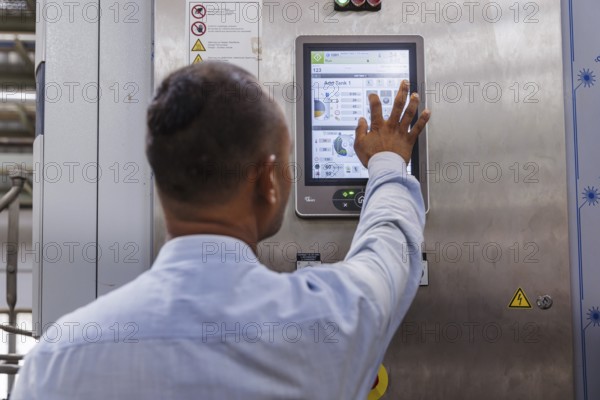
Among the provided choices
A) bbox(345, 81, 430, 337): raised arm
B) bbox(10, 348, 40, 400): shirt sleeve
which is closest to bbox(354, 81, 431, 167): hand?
bbox(345, 81, 430, 337): raised arm

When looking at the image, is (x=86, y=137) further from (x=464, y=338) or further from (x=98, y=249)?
(x=464, y=338)

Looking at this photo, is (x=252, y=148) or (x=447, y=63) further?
(x=447, y=63)

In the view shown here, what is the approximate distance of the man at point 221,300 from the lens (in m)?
0.91

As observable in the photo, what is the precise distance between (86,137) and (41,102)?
0.57ft

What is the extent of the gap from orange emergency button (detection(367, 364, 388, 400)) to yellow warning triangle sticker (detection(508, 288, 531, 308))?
0.36m

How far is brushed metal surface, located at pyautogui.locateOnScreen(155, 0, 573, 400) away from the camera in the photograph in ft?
5.44

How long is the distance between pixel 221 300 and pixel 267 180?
21cm

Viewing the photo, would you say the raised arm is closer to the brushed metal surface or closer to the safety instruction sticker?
the brushed metal surface

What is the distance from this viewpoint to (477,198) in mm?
1686

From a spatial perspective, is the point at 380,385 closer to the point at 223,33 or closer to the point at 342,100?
the point at 342,100

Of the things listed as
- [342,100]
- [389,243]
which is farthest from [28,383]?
[342,100]

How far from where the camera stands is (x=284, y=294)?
99 cm

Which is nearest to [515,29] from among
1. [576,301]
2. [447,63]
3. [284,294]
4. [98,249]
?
[447,63]

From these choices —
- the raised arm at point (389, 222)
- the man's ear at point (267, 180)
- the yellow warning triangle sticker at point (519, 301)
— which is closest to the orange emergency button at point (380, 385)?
the yellow warning triangle sticker at point (519, 301)
